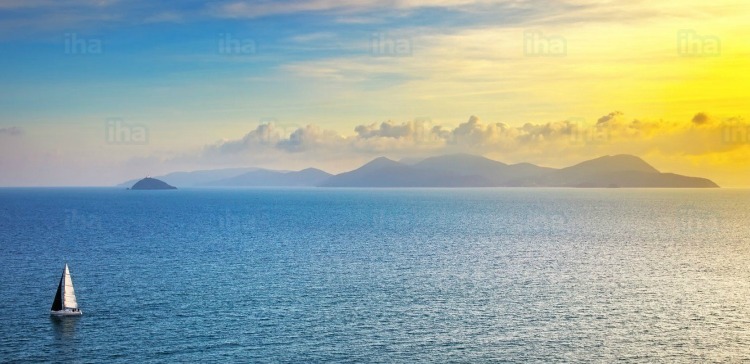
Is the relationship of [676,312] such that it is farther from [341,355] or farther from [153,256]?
[153,256]

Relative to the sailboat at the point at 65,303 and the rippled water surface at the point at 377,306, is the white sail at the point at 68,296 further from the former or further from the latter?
the rippled water surface at the point at 377,306

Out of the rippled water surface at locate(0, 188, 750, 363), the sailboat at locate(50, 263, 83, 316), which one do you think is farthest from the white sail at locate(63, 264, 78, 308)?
Result: the rippled water surface at locate(0, 188, 750, 363)

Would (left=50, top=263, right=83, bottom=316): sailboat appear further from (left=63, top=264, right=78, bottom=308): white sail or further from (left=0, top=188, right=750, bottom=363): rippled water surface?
(left=0, top=188, right=750, bottom=363): rippled water surface

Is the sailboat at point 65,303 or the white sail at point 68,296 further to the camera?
the white sail at point 68,296

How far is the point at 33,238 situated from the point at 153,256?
61417 millimetres

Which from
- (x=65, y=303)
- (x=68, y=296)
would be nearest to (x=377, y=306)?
(x=68, y=296)

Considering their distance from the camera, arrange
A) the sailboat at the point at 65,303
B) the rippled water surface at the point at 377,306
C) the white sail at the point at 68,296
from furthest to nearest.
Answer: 1. the white sail at the point at 68,296
2. the sailboat at the point at 65,303
3. the rippled water surface at the point at 377,306

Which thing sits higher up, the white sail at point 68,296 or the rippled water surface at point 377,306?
the white sail at point 68,296

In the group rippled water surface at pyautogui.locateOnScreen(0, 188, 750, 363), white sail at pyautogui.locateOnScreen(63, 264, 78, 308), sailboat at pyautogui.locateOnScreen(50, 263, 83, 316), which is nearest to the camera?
rippled water surface at pyautogui.locateOnScreen(0, 188, 750, 363)

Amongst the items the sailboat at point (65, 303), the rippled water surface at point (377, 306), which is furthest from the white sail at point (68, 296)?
the rippled water surface at point (377, 306)

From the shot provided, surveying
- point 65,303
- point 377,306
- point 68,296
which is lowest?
point 377,306

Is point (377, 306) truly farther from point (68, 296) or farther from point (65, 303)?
point (65, 303)

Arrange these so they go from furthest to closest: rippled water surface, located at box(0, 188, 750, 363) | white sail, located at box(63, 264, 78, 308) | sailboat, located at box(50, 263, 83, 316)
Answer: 1. white sail, located at box(63, 264, 78, 308)
2. sailboat, located at box(50, 263, 83, 316)
3. rippled water surface, located at box(0, 188, 750, 363)

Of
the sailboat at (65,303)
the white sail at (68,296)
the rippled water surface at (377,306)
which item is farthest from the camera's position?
the white sail at (68,296)
